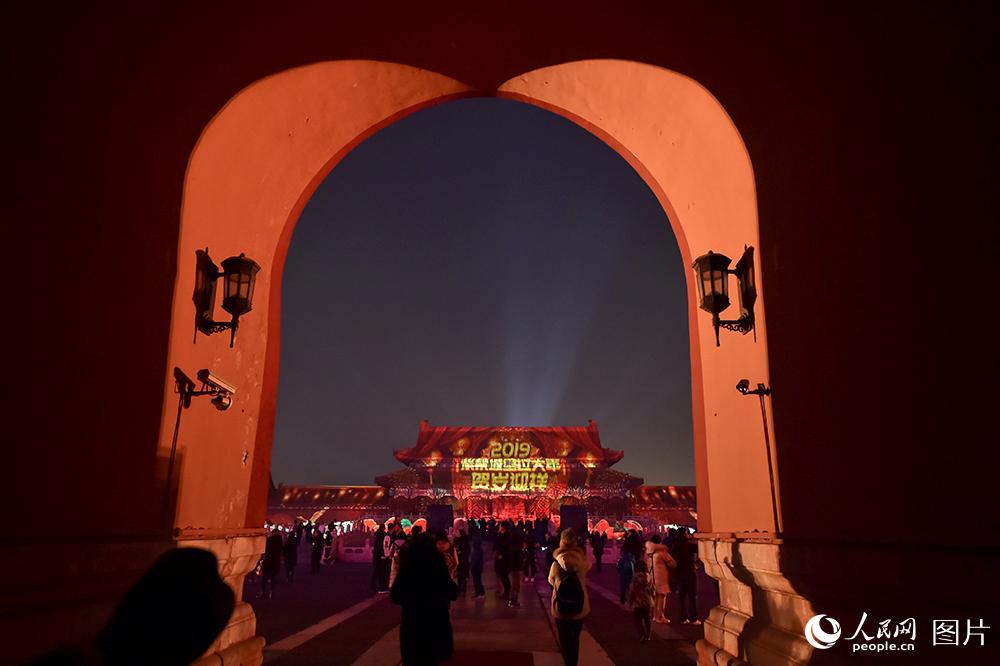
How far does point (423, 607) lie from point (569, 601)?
62.8 inches

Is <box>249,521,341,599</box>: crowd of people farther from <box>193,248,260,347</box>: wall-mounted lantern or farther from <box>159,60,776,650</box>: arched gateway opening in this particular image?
<box>193,248,260,347</box>: wall-mounted lantern

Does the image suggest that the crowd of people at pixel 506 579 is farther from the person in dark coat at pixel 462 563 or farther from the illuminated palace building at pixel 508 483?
the illuminated palace building at pixel 508 483

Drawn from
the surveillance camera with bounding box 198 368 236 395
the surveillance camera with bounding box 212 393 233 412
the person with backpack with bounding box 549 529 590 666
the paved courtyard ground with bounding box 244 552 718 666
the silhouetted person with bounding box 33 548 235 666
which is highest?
the surveillance camera with bounding box 198 368 236 395

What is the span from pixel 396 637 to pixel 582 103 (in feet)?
20.7

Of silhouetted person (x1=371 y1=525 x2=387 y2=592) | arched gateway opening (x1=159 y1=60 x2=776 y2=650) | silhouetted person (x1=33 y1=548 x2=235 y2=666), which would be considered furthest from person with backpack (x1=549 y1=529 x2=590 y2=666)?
silhouetted person (x1=371 y1=525 x2=387 y2=592)

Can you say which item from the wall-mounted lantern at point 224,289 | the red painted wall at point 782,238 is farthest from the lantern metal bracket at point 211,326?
the red painted wall at point 782,238

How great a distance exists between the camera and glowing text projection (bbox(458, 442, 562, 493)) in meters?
48.1

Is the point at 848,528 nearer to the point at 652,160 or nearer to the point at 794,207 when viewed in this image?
the point at 794,207

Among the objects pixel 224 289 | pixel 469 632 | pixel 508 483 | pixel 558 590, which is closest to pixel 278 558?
pixel 469 632

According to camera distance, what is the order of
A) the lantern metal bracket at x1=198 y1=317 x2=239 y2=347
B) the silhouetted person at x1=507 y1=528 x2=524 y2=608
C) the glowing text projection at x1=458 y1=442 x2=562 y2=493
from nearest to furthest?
1. the lantern metal bracket at x1=198 y1=317 x2=239 y2=347
2. the silhouetted person at x1=507 y1=528 x2=524 y2=608
3. the glowing text projection at x1=458 y1=442 x2=562 y2=493

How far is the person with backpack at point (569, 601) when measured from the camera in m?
5.55

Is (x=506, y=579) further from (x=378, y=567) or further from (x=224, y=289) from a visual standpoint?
(x=224, y=289)
